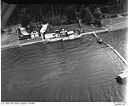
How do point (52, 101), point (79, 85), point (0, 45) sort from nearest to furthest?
point (52, 101)
point (79, 85)
point (0, 45)


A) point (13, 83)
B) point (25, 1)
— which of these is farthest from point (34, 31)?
point (25, 1)

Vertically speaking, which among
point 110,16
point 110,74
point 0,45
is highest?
point 110,16

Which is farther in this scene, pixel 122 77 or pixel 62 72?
pixel 62 72

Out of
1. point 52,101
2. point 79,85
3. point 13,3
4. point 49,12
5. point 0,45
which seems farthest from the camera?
point 0,45

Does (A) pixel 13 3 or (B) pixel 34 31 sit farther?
(B) pixel 34 31

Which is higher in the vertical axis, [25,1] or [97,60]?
[25,1]

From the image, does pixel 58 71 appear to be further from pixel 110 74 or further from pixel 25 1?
pixel 25 1

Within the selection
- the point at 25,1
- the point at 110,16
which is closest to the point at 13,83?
the point at 110,16
